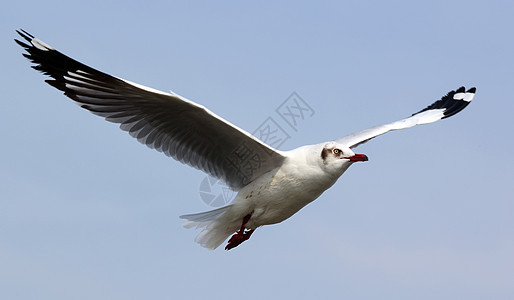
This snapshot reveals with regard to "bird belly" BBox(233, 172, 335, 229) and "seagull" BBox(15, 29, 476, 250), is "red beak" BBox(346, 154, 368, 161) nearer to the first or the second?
"seagull" BBox(15, 29, 476, 250)

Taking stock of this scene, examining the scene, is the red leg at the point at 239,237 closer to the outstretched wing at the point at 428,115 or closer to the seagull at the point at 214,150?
the seagull at the point at 214,150

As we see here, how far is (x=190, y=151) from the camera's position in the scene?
24.2 feet

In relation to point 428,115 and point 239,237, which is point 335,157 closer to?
point 239,237

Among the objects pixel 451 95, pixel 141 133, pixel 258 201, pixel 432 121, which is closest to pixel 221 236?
pixel 258 201

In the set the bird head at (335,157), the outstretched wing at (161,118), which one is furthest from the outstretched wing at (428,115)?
the outstretched wing at (161,118)

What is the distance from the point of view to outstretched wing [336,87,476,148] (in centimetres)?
842

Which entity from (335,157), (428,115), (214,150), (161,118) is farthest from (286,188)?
(428,115)

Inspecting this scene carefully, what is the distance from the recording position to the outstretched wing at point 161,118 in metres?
6.66

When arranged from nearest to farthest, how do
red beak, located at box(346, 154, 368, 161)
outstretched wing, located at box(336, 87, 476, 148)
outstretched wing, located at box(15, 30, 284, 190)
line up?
outstretched wing, located at box(15, 30, 284, 190), red beak, located at box(346, 154, 368, 161), outstretched wing, located at box(336, 87, 476, 148)

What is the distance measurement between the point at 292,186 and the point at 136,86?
170cm

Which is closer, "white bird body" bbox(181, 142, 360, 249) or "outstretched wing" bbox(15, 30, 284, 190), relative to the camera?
"outstretched wing" bbox(15, 30, 284, 190)

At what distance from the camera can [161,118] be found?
6992 millimetres

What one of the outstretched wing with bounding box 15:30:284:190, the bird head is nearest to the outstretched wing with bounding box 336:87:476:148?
the bird head

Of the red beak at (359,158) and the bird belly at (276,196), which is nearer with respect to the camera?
the red beak at (359,158)
